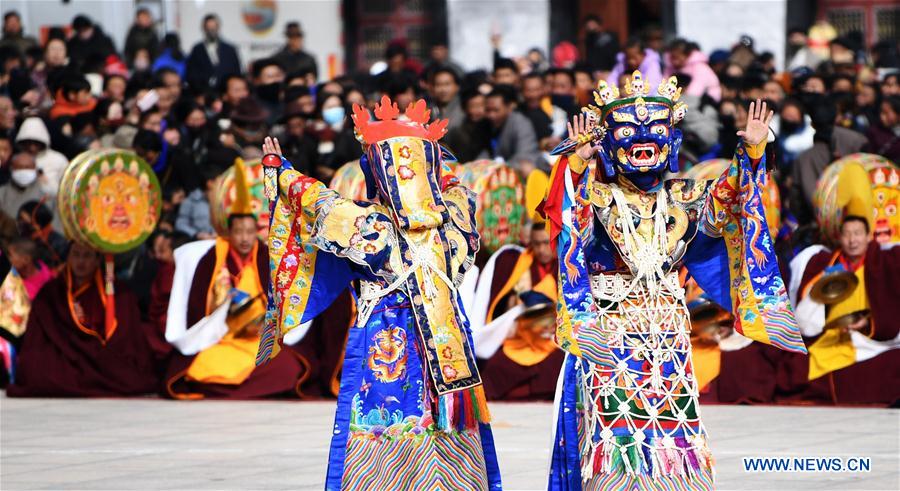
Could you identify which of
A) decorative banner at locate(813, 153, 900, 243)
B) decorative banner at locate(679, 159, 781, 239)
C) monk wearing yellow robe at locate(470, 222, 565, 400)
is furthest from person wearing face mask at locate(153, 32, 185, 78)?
decorative banner at locate(813, 153, 900, 243)

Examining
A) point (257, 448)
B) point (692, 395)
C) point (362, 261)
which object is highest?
point (362, 261)

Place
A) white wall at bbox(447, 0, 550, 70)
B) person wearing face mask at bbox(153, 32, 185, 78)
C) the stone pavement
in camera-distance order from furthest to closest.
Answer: white wall at bbox(447, 0, 550, 70), person wearing face mask at bbox(153, 32, 185, 78), the stone pavement

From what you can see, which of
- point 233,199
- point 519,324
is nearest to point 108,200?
point 233,199

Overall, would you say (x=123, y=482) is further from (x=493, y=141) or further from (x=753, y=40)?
(x=753, y=40)

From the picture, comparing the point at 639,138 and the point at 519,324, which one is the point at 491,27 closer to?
the point at 519,324

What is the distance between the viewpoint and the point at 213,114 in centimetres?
1436

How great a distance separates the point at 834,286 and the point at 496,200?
222 cm

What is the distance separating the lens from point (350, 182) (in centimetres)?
1128

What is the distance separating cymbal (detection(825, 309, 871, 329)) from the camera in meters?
10.9

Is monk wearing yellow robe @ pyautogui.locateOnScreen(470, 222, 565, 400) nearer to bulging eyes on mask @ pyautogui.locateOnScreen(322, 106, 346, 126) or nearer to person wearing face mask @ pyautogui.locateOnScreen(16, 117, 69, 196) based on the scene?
bulging eyes on mask @ pyautogui.locateOnScreen(322, 106, 346, 126)

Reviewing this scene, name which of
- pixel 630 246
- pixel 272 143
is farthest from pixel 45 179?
pixel 630 246

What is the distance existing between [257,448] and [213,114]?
559 centimetres

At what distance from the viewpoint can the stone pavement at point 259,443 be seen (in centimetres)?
823

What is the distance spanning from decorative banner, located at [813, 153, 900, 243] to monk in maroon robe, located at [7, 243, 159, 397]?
4525 millimetres
